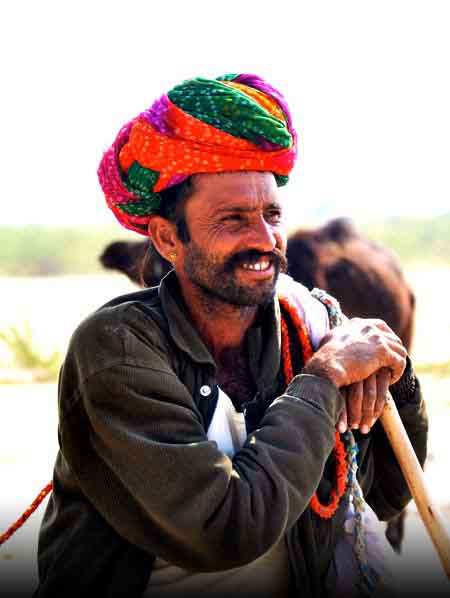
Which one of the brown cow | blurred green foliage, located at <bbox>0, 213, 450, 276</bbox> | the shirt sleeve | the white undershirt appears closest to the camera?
the shirt sleeve

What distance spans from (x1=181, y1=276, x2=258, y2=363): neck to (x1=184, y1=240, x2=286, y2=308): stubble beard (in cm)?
2

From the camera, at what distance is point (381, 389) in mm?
2590

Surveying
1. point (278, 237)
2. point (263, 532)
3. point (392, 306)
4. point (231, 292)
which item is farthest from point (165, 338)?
point (392, 306)

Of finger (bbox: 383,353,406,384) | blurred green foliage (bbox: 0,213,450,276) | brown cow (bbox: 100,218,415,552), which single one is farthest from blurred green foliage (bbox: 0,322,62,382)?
blurred green foliage (bbox: 0,213,450,276)

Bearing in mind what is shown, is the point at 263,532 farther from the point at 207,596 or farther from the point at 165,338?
the point at 165,338

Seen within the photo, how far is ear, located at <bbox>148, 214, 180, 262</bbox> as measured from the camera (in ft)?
9.16

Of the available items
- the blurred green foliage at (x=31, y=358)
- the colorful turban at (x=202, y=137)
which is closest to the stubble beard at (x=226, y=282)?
the colorful turban at (x=202, y=137)

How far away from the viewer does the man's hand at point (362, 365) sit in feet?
8.22

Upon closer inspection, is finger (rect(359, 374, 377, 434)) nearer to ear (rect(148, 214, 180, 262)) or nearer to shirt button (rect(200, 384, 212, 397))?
shirt button (rect(200, 384, 212, 397))

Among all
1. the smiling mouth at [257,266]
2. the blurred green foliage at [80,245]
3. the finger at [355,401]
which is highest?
the smiling mouth at [257,266]

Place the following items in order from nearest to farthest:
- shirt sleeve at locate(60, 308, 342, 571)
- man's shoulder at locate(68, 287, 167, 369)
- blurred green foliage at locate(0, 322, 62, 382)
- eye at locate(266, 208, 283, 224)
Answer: shirt sleeve at locate(60, 308, 342, 571) → man's shoulder at locate(68, 287, 167, 369) → eye at locate(266, 208, 283, 224) → blurred green foliage at locate(0, 322, 62, 382)

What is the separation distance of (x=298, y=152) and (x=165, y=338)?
0.70m

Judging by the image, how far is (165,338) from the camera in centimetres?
257

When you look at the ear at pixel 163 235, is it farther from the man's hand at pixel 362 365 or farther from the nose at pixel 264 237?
the man's hand at pixel 362 365
